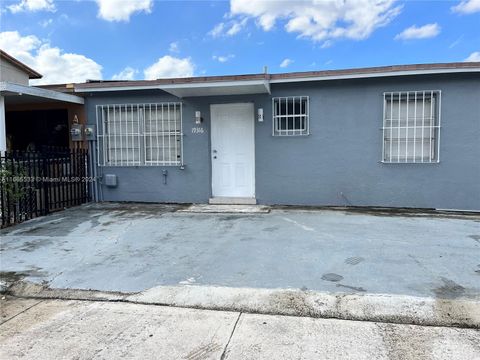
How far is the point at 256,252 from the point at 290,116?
4.06 metres

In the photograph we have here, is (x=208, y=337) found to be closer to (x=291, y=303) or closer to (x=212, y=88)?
(x=291, y=303)

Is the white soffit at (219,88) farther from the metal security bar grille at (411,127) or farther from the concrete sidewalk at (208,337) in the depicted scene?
the concrete sidewalk at (208,337)

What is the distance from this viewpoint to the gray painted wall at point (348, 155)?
7.67 metres

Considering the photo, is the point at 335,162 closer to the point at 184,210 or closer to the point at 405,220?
the point at 405,220

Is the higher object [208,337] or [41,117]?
[41,117]

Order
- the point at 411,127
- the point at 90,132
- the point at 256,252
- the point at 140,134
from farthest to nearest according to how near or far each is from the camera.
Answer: the point at 90,132, the point at 140,134, the point at 411,127, the point at 256,252

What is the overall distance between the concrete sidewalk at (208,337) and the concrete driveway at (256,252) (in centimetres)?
66

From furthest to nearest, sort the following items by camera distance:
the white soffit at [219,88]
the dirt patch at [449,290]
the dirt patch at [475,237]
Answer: the white soffit at [219,88], the dirt patch at [475,237], the dirt patch at [449,290]

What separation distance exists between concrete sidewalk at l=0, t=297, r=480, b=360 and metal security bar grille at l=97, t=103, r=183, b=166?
571cm

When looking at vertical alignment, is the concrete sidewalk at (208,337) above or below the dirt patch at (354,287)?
below

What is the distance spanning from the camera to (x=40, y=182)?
300 inches

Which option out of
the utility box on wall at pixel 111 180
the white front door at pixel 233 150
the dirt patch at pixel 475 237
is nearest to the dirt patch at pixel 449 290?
the dirt patch at pixel 475 237

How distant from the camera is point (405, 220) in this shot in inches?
272

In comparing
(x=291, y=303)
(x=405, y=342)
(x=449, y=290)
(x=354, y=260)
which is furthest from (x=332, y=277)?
(x=405, y=342)
